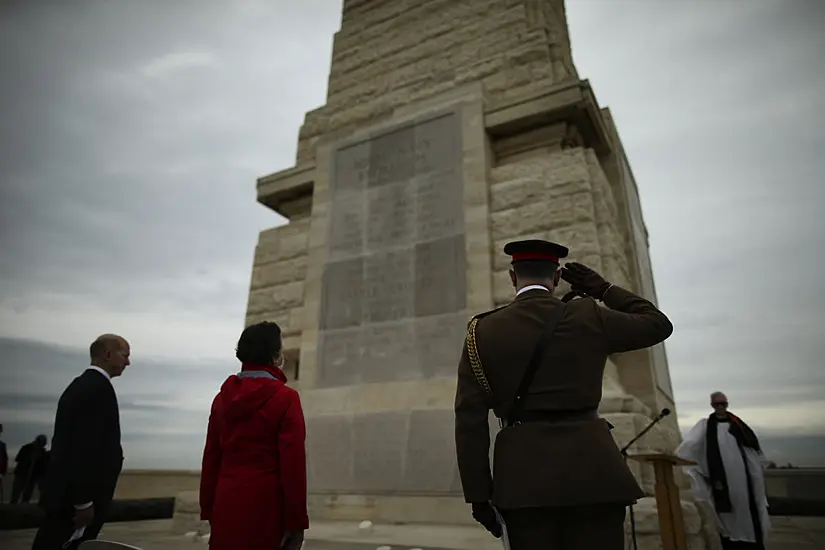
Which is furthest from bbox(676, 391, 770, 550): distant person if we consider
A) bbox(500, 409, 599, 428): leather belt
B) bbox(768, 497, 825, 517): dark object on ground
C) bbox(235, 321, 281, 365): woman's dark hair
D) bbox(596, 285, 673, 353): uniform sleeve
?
bbox(768, 497, 825, 517): dark object on ground

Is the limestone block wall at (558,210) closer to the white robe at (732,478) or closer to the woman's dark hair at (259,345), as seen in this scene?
the white robe at (732,478)

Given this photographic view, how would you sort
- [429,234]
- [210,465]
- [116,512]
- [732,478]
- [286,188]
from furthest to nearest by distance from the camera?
[116,512], [286,188], [429,234], [732,478], [210,465]

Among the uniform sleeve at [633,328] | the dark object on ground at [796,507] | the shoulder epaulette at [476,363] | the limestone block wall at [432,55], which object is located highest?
the limestone block wall at [432,55]

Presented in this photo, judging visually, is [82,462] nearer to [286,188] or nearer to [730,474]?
[730,474]

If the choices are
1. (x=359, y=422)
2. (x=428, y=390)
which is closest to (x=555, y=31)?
(x=428, y=390)

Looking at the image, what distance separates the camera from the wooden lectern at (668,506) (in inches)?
127

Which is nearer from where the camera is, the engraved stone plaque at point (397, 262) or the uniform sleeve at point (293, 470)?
the uniform sleeve at point (293, 470)

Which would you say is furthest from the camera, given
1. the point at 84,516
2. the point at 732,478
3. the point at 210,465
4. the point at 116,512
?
the point at 116,512

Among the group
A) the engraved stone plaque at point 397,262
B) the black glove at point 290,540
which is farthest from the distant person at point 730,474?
the black glove at point 290,540

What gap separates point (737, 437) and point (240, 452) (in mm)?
4306

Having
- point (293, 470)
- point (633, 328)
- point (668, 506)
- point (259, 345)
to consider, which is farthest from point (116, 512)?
point (633, 328)

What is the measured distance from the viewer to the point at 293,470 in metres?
2.12

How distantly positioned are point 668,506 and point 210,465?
2742mm

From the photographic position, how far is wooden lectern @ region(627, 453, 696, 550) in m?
3.22
